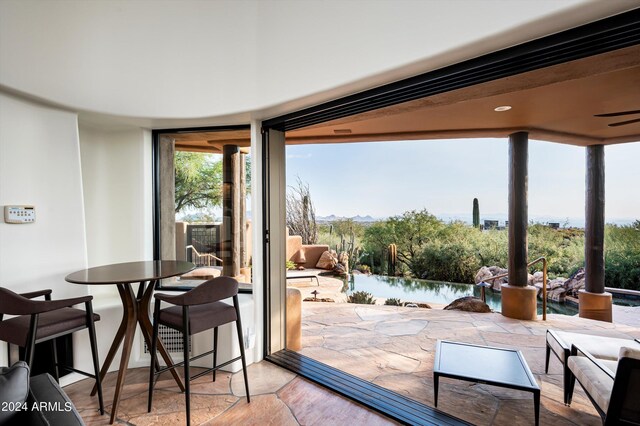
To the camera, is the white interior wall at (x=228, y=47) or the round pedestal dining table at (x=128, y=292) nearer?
the white interior wall at (x=228, y=47)

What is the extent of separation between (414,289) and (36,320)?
620 cm

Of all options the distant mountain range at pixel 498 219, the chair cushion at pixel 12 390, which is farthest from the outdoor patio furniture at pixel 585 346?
the distant mountain range at pixel 498 219

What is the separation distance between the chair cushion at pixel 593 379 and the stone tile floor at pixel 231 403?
1204 millimetres

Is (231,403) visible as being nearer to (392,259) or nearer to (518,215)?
(518,215)

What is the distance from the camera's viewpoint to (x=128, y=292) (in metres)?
2.40

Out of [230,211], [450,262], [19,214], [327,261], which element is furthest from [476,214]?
[19,214]

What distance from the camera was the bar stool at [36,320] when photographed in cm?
189

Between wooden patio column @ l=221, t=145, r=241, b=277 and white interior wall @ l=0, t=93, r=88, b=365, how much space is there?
1216 millimetres

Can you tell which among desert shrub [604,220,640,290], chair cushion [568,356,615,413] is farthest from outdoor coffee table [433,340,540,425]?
desert shrub [604,220,640,290]

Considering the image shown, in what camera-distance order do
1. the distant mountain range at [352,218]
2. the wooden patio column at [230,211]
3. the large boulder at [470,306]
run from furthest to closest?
1. the distant mountain range at [352,218]
2. the large boulder at [470,306]
3. the wooden patio column at [230,211]

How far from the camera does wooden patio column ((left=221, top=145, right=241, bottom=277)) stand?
336 cm

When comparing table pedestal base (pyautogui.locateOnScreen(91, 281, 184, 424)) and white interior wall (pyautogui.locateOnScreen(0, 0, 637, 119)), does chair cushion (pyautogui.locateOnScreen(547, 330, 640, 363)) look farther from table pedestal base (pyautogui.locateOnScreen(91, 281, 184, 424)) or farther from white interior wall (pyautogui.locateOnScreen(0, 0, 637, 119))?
table pedestal base (pyautogui.locateOnScreen(91, 281, 184, 424))

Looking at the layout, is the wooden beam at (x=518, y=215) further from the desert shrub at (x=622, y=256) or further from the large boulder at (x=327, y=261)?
the large boulder at (x=327, y=261)

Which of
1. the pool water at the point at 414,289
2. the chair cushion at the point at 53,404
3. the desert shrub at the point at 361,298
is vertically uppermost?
the chair cushion at the point at 53,404
